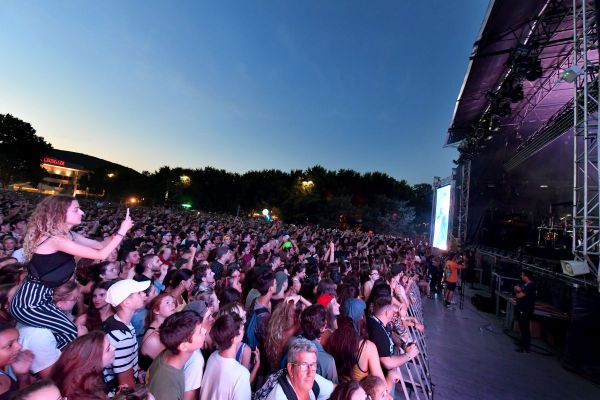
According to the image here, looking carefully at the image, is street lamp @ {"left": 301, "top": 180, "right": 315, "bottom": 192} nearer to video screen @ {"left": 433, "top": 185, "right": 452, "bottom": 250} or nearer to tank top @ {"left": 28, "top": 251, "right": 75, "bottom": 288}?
video screen @ {"left": 433, "top": 185, "right": 452, "bottom": 250}

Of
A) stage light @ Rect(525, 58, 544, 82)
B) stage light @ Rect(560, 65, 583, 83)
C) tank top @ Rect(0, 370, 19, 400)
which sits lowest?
tank top @ Rect(0, 370, 19, 400)

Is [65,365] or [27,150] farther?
[27,150]

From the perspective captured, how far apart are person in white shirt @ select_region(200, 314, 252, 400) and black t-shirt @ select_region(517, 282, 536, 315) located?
292 inches

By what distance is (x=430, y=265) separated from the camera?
1306 cm

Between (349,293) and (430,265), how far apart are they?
1009cm

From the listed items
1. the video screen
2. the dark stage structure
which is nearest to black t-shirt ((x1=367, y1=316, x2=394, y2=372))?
the dark stage structure

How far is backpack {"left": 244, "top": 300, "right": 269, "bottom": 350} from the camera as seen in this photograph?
10.8 feet

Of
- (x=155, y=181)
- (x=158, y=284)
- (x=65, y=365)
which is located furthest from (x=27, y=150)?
(x=65, y=365)

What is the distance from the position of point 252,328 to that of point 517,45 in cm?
991

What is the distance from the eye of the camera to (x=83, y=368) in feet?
5.58

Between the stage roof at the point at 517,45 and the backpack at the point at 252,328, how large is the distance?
902 cm

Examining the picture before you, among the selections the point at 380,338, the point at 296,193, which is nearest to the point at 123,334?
the point at 380,338

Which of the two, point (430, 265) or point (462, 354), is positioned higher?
point (430, 265)

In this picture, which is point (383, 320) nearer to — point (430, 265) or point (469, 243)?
point (430, 265)
